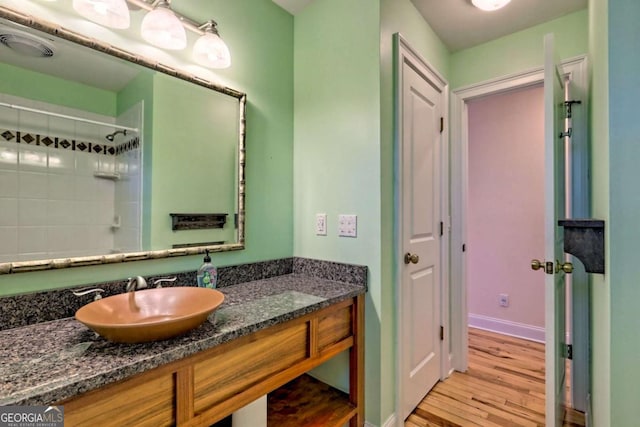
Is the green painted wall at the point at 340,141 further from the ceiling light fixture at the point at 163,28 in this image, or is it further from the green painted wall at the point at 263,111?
the ceiling light fixture at the point at 163,28

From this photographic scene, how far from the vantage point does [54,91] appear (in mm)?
1098

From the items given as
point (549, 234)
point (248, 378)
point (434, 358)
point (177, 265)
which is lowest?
point (434, 358)

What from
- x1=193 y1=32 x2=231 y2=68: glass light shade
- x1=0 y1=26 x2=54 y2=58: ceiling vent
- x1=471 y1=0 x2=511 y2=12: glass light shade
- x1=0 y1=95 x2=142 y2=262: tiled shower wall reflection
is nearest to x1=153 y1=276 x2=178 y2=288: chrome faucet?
x1=0 y1=95 x2=142 y2=262: tiled shower wall reflection

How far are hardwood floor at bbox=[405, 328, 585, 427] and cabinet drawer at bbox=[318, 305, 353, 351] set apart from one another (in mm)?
785

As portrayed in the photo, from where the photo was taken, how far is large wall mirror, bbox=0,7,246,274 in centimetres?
102

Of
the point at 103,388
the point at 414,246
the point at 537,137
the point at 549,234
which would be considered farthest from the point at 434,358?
the point at 537,137

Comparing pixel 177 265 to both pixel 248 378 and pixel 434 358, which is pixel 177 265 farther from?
pixel 434 358

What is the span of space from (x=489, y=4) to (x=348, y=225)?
4.91 ft

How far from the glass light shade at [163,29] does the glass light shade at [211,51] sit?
0.30 feet

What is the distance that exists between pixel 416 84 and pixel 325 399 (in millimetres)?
1855

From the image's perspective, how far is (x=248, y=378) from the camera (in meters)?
1.02

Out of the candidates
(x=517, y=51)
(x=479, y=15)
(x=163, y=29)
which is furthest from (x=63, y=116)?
(x=517, y=51)

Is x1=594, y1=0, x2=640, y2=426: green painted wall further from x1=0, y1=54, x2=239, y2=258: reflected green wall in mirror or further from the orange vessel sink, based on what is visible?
x1=0, y1=54, x2=239, y2=258: reflected green wall in mirror

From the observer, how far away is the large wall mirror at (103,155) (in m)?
1.02
